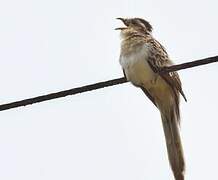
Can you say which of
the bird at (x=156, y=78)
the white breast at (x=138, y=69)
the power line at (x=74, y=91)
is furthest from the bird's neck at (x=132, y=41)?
the power line at (x=74, y=91)

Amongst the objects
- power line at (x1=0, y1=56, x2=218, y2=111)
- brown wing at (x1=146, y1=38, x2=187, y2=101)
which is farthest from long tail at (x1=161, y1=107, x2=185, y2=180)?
power line at (x1=0, y1=56, x2=218, y2=111)

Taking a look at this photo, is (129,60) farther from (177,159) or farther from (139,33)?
(177,159)

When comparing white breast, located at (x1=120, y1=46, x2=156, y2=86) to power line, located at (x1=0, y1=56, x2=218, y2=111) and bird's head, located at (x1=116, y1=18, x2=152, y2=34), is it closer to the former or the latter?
bird's head, located at (x1=116, y1=18, x2=152, y2=34)

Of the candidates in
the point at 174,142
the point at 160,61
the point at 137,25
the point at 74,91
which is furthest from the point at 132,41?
the point at 74,91

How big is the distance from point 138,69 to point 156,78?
0.17m

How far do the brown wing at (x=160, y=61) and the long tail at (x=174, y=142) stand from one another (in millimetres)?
280

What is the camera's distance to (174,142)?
6039 mm

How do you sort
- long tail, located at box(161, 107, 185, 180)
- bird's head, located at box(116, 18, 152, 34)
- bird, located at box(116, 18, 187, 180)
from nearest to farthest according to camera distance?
long tail, located at box(161, 107, 185, 180)
bird, located at box(116, 18, 187, 180)
bird's head, located at box(116, 18, 152, 34)

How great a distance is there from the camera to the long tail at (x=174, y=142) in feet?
18.6

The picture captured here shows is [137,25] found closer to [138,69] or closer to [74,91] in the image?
[138,69]

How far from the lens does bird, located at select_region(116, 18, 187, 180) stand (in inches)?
241

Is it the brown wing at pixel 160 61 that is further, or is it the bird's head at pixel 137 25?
the bird's head at pixel 137 25

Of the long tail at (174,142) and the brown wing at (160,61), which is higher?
the brown wing at (160,61)

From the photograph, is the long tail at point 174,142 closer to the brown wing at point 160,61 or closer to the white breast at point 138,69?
the brown wing at point 160,61
